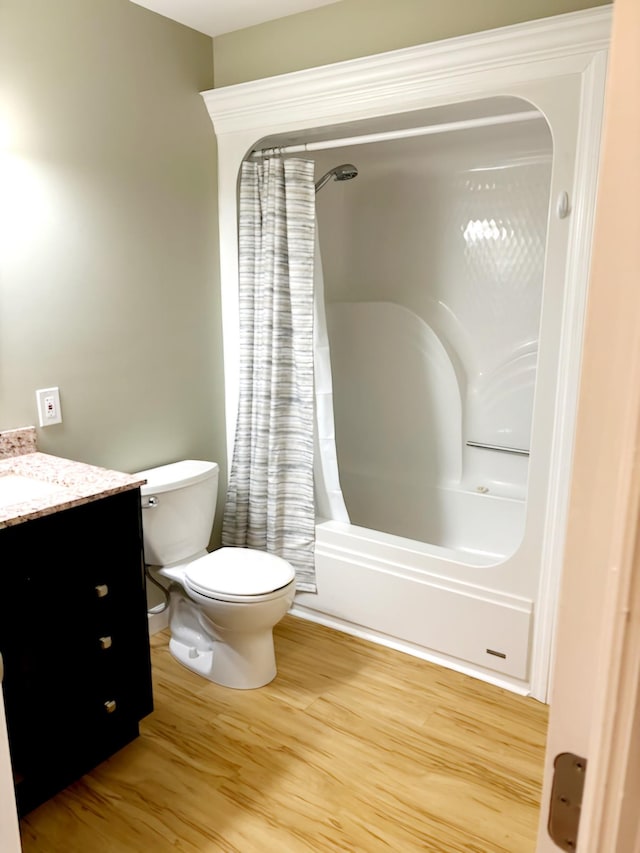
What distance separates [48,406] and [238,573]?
0.91 meters

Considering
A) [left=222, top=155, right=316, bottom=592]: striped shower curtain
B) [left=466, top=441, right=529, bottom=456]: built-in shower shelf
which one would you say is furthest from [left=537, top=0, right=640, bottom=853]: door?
[left=466, top=441, right=529, bottom=456]: built-in shower shelf

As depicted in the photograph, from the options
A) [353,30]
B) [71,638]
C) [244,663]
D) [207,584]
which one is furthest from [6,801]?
[353,30]

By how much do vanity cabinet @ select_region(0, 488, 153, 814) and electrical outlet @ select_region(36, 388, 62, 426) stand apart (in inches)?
23.4

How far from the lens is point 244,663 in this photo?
7.68 ft

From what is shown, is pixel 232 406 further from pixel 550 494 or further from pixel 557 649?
pixel 557 649

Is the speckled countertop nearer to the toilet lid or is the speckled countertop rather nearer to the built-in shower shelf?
the toilet lid

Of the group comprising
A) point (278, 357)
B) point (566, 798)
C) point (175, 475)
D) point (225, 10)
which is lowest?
point (175, 475)

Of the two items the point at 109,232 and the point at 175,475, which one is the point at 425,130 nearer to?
the point at 109,232

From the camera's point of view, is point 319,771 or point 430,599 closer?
point 319,771

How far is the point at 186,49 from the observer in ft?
8.50

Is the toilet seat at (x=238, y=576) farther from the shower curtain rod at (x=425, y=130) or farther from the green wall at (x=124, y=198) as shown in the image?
the shower curtain rod at (x=425, y=130)

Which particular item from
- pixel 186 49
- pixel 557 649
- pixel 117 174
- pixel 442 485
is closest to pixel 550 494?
pixel 442 485

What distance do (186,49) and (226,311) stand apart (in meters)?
1.08

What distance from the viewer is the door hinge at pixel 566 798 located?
0.56 meters
